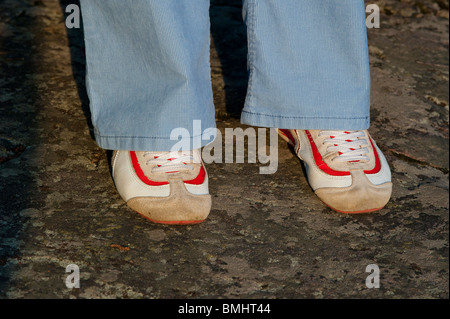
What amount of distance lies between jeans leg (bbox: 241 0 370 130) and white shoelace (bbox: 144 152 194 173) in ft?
0.74

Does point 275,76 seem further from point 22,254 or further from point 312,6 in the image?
point 22,254

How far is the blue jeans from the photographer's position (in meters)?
1.38

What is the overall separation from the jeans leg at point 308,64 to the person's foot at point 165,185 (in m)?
0.23

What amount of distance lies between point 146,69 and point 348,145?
0.59 metres

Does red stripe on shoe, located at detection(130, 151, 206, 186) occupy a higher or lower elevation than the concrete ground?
higher

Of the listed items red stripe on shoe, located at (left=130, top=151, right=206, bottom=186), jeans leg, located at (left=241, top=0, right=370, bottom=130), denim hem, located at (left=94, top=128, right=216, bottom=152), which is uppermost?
jeans leg, located at (left=241, top=0, right=370, bottom=130)

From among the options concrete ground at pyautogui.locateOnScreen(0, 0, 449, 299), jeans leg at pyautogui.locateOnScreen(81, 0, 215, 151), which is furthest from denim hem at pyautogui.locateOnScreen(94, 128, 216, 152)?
concrete ground at pyautogui.locateOnScreen(0, 0, 449, 299)

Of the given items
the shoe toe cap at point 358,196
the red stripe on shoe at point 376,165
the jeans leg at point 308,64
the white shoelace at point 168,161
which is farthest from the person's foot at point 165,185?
the red stripe on shoe at point 376,165

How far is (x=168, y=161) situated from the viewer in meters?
1.52

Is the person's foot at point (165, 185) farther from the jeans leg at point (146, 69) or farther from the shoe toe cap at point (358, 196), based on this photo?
the shoe toe cap at point (358, 196)

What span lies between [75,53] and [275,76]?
1.01m

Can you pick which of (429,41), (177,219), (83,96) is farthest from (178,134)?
(429,41)

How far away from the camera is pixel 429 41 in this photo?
2.66 m

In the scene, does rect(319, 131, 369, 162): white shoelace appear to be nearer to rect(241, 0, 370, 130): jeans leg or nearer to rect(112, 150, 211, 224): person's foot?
rect(241, 0, 370, 130): jeans leg
